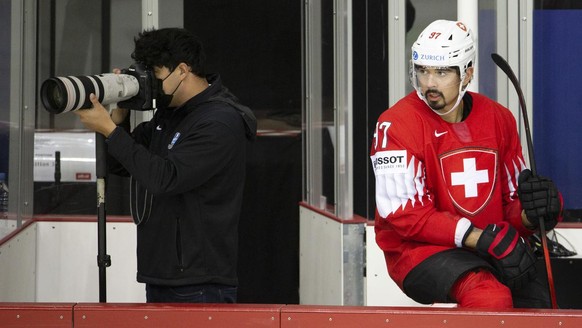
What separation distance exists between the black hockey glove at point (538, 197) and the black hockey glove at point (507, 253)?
0.28 ft

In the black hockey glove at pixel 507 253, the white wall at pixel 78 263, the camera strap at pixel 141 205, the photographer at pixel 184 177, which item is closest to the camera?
the black hockey glove at pixel 507 253

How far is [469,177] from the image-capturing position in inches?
141

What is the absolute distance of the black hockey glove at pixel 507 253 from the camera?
11.3 feet

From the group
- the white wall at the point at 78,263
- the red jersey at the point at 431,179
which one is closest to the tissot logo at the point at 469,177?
the red jersey at the point at 431,179

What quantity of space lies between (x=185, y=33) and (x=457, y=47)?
2.92 feet

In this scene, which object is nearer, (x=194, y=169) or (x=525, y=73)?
(x=194, y=169)

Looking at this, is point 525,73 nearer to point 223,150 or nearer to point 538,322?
point 223,150

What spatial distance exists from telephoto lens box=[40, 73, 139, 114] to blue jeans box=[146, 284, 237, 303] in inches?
24.3

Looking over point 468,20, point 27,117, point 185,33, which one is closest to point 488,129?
point 468,20

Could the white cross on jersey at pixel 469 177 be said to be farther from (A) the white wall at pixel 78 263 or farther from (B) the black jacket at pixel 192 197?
(A) the white wall at pixel 78 263

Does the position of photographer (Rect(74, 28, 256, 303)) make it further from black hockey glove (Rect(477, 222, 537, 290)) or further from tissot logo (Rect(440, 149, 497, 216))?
black hockey glove (Rect(477, 222, 537, 290))

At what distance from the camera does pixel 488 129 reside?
3.65 metres

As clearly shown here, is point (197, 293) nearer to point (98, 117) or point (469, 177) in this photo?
point (98, 117)

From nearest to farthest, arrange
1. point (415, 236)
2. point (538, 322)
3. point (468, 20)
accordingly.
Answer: point (538, 322) → point (415, 236) → point (468, 20)
